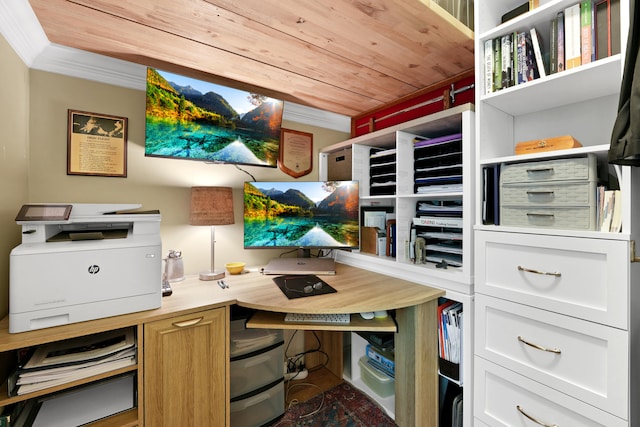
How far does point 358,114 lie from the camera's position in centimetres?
246

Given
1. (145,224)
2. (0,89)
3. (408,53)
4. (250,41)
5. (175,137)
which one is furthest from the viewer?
(175,137)

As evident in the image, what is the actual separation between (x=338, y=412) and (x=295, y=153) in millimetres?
1857

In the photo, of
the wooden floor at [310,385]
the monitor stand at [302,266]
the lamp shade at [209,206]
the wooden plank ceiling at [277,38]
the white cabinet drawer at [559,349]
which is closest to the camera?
the white cabinet drawer at [559,349]

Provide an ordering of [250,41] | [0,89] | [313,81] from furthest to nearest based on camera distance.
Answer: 1. [313,81]
2. [250,41]
3. [0,89]

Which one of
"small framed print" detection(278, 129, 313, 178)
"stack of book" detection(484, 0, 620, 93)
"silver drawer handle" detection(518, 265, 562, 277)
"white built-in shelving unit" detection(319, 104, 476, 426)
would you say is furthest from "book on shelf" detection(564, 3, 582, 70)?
"small framed print" detection(278, 129, 313, 178)

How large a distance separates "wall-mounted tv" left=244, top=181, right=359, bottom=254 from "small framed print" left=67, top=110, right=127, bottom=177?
73 centimetres

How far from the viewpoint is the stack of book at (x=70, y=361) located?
0.96 meters

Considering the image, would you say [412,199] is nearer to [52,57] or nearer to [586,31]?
[586,31]

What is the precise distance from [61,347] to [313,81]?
187 centimetres

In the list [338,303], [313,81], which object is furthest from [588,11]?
[338,303]

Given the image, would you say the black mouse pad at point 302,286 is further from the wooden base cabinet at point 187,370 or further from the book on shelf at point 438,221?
the book on shelf at point 438,221

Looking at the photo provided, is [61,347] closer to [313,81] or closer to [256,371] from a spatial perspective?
[256,371]

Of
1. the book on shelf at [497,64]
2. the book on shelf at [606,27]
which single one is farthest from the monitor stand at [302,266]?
the book on shelf at [606,27]

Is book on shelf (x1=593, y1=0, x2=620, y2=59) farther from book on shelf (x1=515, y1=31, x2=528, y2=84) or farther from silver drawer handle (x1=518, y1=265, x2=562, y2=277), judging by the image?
silver drawer handle (x1=518, y1=265, x2=562, y2=277)
